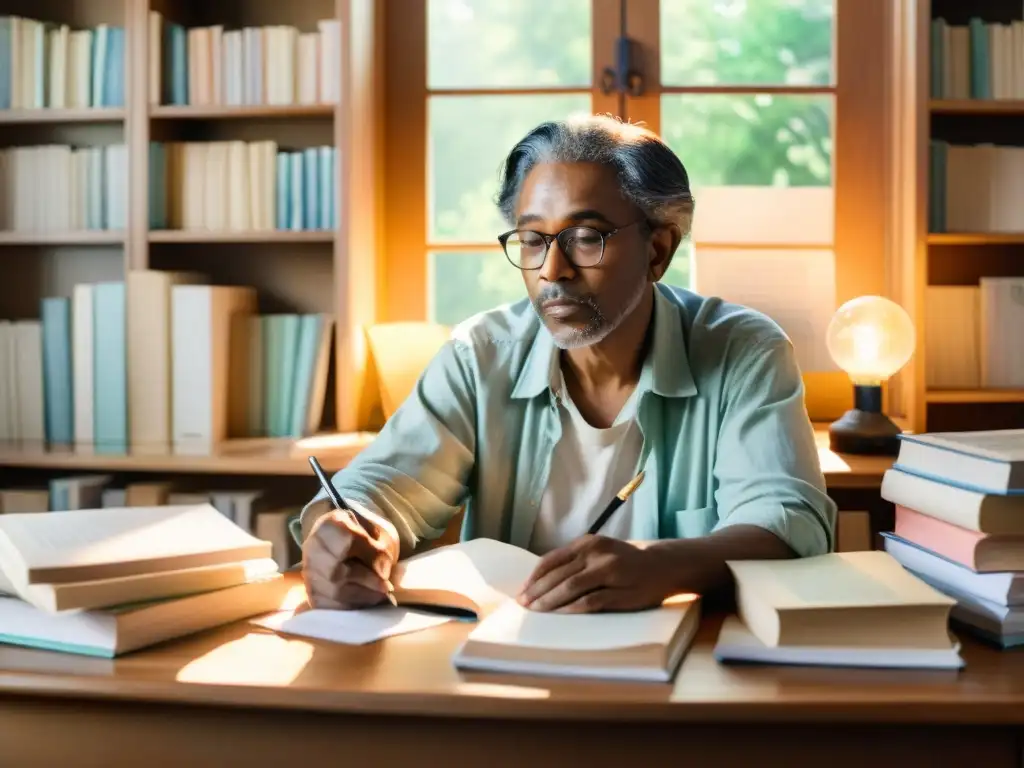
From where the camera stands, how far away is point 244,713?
1.04 m

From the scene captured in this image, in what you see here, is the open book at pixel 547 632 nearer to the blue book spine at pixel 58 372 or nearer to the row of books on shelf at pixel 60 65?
the blue book spine at pixel 58 372

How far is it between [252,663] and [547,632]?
0.29 metres

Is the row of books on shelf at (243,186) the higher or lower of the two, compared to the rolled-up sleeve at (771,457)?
higher

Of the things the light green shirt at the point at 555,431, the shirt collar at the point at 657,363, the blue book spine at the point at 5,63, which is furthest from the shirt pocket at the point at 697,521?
the blue book spine at the point at 5,63

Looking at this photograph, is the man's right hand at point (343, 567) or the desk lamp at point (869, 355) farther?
the desk lamp at point (869, 355)

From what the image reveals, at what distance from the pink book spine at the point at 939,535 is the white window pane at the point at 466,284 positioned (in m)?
1.94

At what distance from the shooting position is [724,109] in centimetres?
316

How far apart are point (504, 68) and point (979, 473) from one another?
2.29 metres

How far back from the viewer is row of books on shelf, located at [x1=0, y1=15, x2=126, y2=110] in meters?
3.03

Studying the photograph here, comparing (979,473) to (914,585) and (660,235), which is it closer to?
(914,585)

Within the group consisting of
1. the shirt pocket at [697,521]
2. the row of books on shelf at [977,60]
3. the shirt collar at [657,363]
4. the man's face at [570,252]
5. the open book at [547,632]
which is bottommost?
the open book at [547,632]

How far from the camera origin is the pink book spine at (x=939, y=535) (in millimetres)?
1218

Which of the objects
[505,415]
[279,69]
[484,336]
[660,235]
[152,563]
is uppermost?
[279,69]

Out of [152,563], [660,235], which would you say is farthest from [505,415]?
[152,563]
